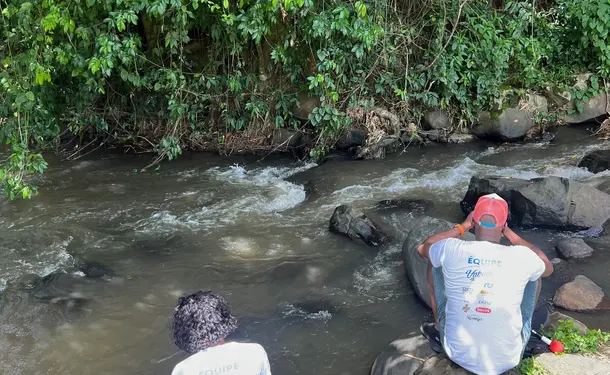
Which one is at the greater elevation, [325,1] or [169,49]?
[325,1]

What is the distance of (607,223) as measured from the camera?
655cm

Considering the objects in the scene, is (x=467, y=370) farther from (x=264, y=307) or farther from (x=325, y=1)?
(x=325, y=1)

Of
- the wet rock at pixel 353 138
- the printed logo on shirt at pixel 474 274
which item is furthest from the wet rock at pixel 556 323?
the wet rock at pixel 353 138

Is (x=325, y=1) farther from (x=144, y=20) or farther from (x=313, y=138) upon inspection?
(x=144, y=20)

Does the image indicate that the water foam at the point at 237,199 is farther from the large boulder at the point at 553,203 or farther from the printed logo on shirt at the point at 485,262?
the printed logo on shirt at the point at 485,262

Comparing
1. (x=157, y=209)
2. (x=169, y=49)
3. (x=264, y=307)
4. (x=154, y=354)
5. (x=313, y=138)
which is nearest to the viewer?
(x=154, y=354)

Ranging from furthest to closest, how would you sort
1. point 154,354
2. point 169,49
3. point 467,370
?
point 169,49
point 154,354
point 467,370

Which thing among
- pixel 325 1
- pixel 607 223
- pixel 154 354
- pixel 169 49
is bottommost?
pixel 154 354

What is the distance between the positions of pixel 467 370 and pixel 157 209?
5575mm

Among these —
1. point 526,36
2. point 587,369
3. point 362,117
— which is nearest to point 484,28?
point 526,36

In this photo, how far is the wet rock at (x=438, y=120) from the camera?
10.4 metres

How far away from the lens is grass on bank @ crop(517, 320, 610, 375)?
3.54 metres

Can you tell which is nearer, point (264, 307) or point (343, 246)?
point (264, 307)

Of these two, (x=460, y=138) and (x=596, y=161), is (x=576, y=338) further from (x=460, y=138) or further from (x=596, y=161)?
(x=460, y=138)
